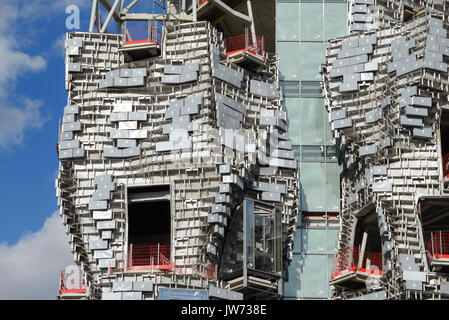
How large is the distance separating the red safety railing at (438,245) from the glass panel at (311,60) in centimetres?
1528

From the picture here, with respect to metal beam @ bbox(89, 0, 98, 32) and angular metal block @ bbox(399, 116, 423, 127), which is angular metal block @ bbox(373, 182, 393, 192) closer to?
angular metal block @ bbox(399, 116, 423, 127)

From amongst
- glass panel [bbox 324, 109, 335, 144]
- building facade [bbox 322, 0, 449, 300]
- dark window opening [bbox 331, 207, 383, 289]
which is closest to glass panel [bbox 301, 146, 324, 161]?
glass panel [bbox 324, 109, 335, 144]

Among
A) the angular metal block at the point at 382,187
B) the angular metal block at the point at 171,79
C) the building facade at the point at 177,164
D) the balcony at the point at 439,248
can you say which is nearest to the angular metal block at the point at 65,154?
the building facade at the point at 177,164

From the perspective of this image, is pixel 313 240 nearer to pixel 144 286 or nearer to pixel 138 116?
pixel 144 286

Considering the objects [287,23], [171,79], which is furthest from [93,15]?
[287,23]

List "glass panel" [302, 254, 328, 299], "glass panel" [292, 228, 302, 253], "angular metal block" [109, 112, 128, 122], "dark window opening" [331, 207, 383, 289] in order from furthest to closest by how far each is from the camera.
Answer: "glass panel" [292, 228, 302, 253] → "glass panel" [302, 254, 328, 299] → "dark window opening" [331, 207, 383, 289] → "angular metal block" [109, 112, 128, 122]

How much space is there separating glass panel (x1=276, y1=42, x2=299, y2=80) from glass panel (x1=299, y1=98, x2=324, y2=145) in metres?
2.19

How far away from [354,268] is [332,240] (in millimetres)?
5538

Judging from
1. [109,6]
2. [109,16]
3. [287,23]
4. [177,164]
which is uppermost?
[109,6]

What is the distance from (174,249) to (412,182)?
14.9 meters

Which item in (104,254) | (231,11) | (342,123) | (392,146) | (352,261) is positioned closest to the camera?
(104,254)

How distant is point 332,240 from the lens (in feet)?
234

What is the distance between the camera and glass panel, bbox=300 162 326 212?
238 ft

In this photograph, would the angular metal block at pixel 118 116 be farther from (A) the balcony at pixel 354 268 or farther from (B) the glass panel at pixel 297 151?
(A) the balcony at pixel 354 268
